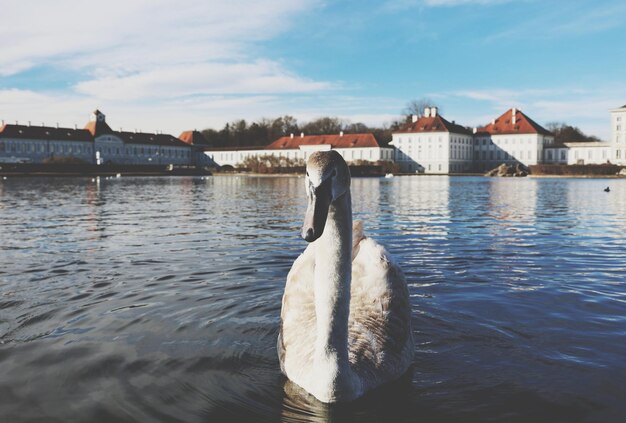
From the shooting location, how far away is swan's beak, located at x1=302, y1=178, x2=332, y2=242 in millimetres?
3870

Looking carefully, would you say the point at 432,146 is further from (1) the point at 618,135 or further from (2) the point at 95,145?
(2) the point at 95,145

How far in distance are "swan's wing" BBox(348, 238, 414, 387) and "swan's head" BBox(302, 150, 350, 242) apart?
5.82ft

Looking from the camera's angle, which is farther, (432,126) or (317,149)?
(317,149)

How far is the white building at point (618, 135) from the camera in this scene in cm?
13475

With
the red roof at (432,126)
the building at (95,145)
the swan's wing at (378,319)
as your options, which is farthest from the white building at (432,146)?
the swan's wing at (378,319)

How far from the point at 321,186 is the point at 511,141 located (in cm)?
15158

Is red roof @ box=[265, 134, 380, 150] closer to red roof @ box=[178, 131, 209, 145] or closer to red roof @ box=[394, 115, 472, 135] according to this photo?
red roof @ box=[394, 115, 472, 135]

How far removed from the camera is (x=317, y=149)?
147 metres

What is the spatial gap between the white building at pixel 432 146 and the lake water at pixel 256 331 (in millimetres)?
126278

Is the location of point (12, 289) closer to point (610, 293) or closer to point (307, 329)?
point (307, 329)

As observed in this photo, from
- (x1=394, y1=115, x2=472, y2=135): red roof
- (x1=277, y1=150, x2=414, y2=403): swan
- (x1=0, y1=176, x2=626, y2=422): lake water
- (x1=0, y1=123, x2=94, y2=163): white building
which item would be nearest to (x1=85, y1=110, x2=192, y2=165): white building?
(x1=0, y1=123, x2=94, y2=163): white building

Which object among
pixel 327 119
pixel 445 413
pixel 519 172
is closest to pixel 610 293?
pixel 445 413

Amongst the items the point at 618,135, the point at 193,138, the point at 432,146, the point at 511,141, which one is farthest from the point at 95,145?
the point at 618,135

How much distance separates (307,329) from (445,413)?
1518 mm
